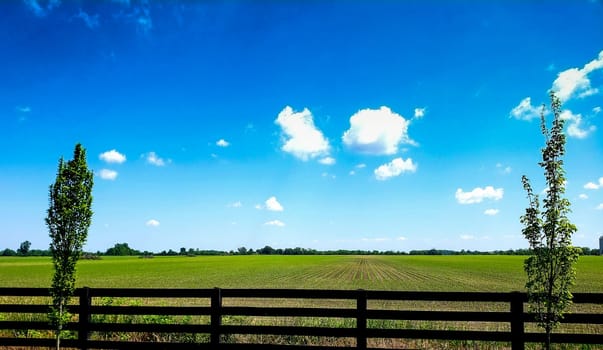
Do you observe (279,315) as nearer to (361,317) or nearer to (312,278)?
(361,317)

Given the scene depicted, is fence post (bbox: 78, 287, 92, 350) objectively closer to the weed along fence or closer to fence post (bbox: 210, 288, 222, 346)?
the weed along fence

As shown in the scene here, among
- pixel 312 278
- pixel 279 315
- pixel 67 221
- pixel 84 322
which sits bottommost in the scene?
pixel 312 278

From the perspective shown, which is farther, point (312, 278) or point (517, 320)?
point (312, 278)

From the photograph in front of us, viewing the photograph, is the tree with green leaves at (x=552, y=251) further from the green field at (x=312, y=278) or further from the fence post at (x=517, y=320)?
the green field at (x=312, y=278)

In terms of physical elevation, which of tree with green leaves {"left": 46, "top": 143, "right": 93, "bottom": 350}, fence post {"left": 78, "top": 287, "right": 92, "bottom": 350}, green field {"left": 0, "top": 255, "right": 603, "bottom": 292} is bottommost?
green field {"left": 0, "top": 255, "right": 603, "bottom": 292}

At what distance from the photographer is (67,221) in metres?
9.35

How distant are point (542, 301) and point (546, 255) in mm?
766

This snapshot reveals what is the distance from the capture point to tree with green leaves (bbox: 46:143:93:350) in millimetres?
9227

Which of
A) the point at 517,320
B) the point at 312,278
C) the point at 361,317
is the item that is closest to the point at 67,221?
the point at 361,317

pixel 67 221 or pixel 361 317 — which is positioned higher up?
pixel 67 221

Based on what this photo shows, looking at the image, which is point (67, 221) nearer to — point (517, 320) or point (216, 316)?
point (216, 316)

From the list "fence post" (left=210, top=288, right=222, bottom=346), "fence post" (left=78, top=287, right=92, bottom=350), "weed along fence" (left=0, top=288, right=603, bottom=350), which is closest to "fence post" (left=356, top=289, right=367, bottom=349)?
"weed along fence" (left=0, top=288, right=603, bottom=350)

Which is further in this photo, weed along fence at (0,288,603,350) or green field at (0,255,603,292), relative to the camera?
green field at (0,255,603,292)

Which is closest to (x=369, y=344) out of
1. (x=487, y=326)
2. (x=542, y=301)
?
(x=542, y=301)
